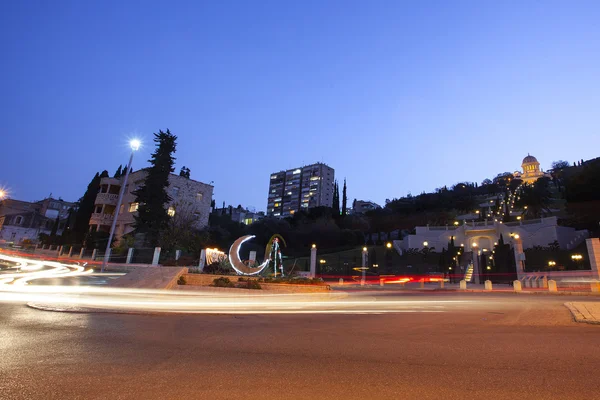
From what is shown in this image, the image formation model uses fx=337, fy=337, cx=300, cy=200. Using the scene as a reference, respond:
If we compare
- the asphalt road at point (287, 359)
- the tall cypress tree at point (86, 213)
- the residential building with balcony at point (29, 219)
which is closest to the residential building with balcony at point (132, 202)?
the tall cypress tree at point (86, 213)

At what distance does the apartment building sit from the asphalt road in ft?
389

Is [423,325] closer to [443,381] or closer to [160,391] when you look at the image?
[443,381]

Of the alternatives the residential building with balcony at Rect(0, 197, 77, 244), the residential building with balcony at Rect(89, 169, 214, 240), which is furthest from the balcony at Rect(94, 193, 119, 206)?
the residential building with balcony at Rect(0, 197, 77, 244)

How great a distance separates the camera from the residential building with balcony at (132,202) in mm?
47938

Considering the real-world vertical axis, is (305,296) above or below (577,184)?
below

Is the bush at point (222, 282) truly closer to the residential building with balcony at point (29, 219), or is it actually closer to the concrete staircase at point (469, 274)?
the concrete staircase at point (469, 274)

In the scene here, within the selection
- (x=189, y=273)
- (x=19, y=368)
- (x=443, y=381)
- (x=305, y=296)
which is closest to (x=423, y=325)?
(x=443, y=381)

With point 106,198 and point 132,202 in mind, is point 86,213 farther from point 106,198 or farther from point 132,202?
point 132,202

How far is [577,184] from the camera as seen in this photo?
199ft

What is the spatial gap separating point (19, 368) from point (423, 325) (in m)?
7.66

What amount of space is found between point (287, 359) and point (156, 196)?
1620 inches

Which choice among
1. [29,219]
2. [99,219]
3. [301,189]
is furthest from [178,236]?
[301,189]

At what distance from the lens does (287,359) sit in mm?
4984

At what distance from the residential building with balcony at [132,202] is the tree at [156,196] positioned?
3.88 meters
